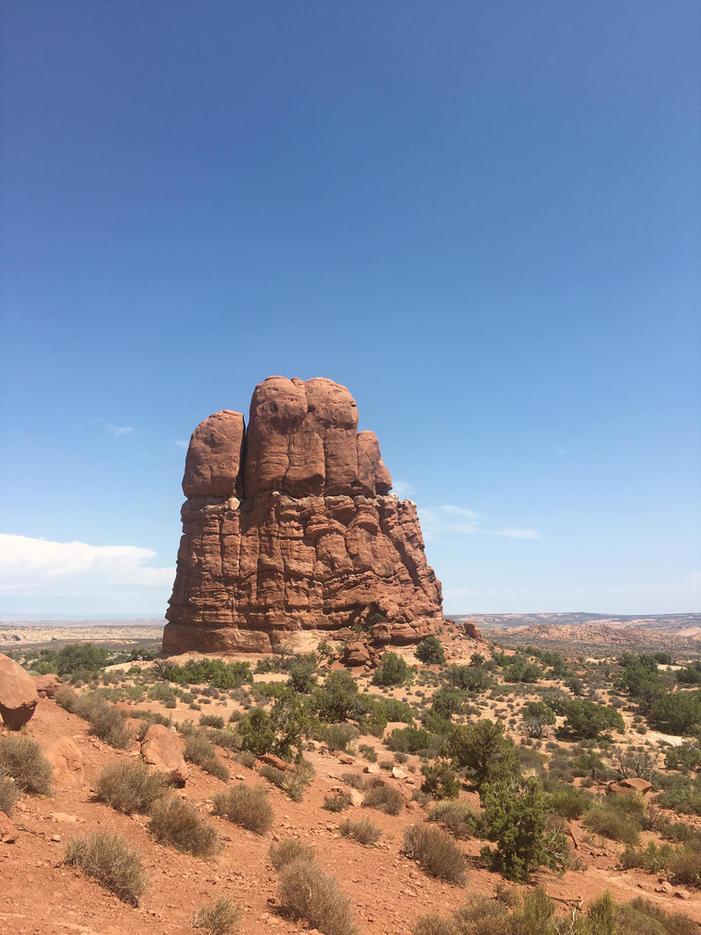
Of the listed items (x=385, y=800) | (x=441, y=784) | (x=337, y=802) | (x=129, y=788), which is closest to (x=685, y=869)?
(x=441, y=784)

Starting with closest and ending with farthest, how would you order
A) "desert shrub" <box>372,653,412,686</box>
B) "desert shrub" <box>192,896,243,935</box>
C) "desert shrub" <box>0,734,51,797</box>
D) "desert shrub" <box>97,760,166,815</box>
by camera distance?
"desert shrub" <box>192,896,243,935</box>, "desert shrub" <box>0,734,51,797</box>, "desert shrub" <box>97,760,166,815</box>, "desert shrub" <box>372,653,412,686</box>

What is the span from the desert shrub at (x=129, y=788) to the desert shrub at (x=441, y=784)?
24.5ft

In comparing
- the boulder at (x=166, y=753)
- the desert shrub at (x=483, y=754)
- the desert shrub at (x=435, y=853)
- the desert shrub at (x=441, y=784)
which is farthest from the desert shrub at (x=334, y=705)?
the desert shrub at (x=435, y=853)

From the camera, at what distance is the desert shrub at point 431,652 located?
41.1m

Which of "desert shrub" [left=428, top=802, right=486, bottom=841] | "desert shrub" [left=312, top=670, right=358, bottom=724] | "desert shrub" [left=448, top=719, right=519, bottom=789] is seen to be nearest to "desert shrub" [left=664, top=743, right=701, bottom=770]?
"desert shrub" [left=448, top=719, right=519, bottom=789]

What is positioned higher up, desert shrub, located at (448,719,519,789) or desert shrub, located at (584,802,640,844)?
desert shrub, located at (448,719,519,789)

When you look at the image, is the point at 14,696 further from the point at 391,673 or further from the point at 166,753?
the point at 391,673

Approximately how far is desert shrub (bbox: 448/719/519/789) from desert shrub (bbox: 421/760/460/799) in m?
1.45

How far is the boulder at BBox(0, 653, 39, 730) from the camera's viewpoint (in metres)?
9.18

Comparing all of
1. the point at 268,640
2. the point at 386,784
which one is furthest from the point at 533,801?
the point at 268,640

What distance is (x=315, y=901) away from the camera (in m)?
6.26

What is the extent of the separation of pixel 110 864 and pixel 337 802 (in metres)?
6.35

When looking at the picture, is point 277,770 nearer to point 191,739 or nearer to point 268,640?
point 191,739

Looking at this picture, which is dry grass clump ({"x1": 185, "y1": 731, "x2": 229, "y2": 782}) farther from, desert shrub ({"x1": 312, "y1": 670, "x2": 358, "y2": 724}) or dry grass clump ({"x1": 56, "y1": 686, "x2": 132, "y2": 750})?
desert shrub ({"x1": 312, "y1": 670, "x2": 358, "y2": 724})
